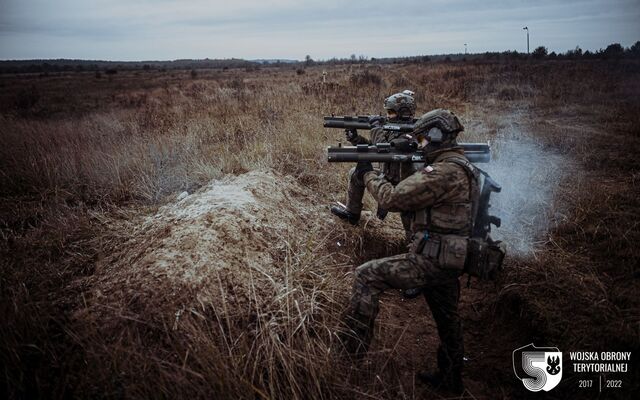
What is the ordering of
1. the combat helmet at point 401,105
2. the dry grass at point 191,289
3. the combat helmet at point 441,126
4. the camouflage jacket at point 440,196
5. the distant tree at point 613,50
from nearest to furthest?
1. the dry grass at point 191,289
2. the camouflage jacket at point 440,196
3. the combat helmet at point 441,126
4. the combat helmet at point 401,105
5. the distant tree at point 613,50

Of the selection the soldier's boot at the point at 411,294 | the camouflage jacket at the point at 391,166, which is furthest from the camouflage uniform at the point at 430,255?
the camouflage jacket at the point at 391,166

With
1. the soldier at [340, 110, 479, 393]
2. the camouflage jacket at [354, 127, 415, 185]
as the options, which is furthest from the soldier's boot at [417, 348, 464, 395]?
the camouflage jacket at [354, 127, 415, 185]

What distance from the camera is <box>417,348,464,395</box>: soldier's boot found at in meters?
2.49

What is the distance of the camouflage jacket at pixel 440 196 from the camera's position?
92.1 inches

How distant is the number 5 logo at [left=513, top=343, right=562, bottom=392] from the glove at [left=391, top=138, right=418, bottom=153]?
185cm

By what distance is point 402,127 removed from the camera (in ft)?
13.2

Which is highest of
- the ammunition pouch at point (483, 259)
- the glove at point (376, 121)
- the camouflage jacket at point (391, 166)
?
the glove at point (376, 121)

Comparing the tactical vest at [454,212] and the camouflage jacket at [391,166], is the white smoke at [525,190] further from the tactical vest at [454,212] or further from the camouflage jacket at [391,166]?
the tactical vest at [454,212]

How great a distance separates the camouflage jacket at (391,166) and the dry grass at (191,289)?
2.43 ft

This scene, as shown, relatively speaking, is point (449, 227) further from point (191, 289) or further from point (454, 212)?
point (191, 289)

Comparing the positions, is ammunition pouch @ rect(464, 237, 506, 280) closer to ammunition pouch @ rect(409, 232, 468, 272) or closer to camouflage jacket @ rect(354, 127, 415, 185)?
ammunition pouch @ rect(409, 232, 468, 272)

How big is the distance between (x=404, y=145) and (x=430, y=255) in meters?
0.92

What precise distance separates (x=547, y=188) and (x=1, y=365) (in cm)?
597

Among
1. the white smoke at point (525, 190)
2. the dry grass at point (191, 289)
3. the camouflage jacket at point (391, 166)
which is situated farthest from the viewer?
the white smoke at point (525, 190)
